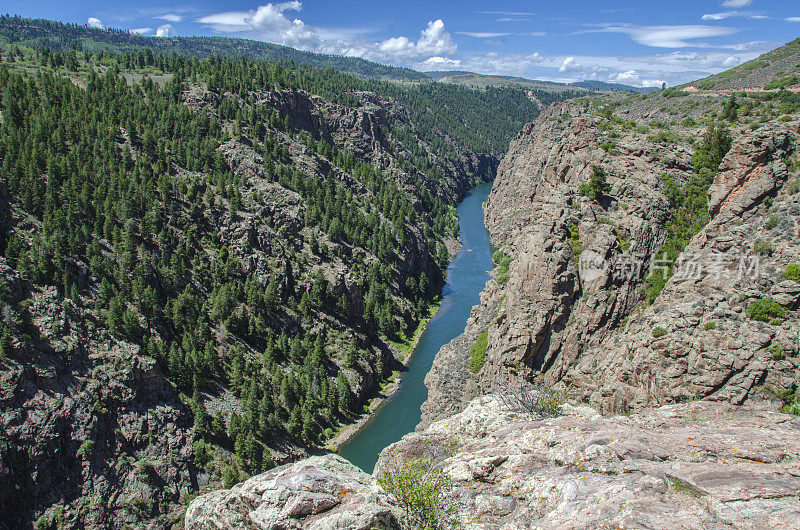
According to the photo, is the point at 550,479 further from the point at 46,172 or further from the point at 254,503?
the point at 46,172

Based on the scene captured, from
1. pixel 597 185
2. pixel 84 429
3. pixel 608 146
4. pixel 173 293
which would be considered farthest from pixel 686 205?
pixel 173 293

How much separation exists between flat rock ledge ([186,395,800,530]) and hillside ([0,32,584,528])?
49.8 meters

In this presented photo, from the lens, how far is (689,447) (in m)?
20.1

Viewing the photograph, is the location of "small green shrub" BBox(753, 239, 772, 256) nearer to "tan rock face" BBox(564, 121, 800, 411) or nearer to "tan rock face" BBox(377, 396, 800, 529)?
"tan rock face" BBox(564, 121, 800, 411)

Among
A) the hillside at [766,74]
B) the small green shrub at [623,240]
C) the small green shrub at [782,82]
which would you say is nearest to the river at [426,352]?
the small green shrub at [623,240]

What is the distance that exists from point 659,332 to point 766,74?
10088 cm

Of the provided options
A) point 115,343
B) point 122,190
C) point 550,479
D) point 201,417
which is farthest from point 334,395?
point 550,479

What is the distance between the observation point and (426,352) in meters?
104

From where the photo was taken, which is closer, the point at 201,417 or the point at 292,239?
the point at 201,417

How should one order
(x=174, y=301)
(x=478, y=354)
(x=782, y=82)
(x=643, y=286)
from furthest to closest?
(x=782, y=82) < (x=174, y=301) < (x=478, y=354) < (x=643, y=286)

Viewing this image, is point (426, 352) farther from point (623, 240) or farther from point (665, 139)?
point (665, 139)

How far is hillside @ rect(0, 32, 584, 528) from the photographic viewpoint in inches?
2376

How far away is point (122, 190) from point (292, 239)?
35449 millimetres

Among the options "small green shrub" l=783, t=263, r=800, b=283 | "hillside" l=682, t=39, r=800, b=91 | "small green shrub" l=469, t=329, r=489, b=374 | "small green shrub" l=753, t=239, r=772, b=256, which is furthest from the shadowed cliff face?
"hillside" l=682, t=39, r=800, b=91
